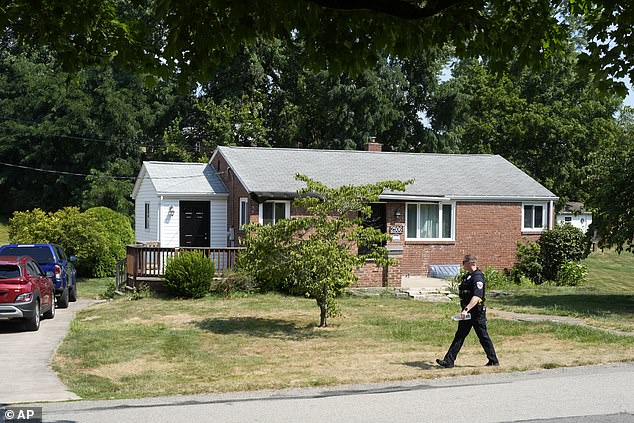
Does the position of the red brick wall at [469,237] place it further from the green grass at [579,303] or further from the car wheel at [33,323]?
the car wheel at [33,323]

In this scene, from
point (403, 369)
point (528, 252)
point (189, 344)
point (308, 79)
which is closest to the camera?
point (403, 369)

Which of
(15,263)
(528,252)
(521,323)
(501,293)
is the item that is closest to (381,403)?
(521,323)

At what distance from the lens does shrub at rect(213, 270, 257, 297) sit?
76.9 ft

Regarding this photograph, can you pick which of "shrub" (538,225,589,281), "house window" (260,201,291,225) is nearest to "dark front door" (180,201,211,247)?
"house window" (260,201,291,225)

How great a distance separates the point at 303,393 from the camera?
1033 centimetres

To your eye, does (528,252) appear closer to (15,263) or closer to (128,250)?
(128,250)

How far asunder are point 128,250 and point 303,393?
15610mm

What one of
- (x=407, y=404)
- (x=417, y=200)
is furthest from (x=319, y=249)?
(x=417, y=200)

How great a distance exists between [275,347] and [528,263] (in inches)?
679

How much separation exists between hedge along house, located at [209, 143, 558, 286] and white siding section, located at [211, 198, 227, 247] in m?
0.33

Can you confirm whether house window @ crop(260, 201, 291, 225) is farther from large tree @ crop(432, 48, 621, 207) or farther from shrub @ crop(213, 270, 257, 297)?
large tree @ crop(432, 48, 621, 207)

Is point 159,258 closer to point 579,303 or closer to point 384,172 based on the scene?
point 384,172

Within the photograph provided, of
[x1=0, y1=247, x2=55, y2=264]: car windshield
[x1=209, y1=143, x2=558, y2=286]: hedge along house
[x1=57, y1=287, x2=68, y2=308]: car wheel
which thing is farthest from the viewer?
[x1=209, y1=143, x2=558, y2=286]: hedge along house

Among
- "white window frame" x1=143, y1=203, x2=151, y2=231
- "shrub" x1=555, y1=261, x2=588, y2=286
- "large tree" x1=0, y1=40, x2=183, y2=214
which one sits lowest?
"shrub" x1=555, y1=261, x2=588, y2=286
